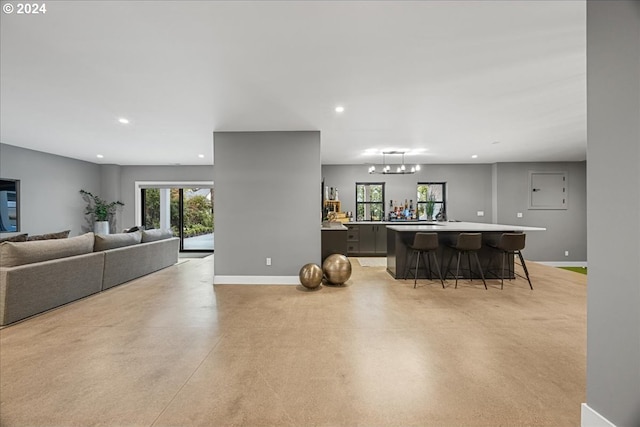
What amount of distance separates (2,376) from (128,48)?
270 cm

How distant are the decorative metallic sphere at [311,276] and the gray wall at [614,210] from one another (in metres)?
3.41

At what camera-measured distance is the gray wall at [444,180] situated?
848 cm

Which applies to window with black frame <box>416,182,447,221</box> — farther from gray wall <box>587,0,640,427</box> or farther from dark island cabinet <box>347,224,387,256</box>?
gray wall <box>587,0,640,427</box>

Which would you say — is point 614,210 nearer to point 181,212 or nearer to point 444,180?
point 444,180

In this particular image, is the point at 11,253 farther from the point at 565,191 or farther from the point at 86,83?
the point at 565,191

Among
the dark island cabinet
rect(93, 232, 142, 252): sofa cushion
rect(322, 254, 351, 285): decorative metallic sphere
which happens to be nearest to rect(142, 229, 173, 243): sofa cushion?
rect(93, 232, 142, 252): sofa cushion

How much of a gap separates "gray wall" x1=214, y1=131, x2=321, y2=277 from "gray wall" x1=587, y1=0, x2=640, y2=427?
3.74 m

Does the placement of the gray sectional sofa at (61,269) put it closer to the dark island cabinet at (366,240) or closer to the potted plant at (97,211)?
the potted plant at (97,211)

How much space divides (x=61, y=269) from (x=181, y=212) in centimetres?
562

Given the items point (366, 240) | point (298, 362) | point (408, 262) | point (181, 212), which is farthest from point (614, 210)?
point (181, 212)

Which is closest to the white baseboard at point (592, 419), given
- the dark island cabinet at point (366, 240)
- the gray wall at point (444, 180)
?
the dark island cabinet at point (366, 240)

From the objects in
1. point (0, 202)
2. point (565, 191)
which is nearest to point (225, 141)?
point (0, 202)

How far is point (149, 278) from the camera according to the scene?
5.55 m

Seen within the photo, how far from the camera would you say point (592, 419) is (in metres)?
1.50
